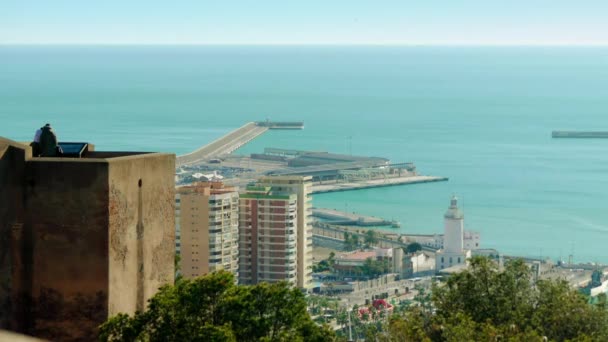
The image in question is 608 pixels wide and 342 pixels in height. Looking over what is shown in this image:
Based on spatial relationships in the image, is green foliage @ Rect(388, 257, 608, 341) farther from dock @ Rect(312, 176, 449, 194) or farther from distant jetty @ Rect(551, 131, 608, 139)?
distant jetty @ Rect(551, 131, 608, 139)

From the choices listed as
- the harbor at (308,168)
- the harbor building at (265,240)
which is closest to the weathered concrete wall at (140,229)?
the harbor building at (265,240)

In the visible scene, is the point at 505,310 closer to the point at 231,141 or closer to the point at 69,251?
the point at 69,251

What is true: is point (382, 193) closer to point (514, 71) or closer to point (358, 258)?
point (358, 258)

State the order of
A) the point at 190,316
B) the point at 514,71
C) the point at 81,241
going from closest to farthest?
the point at 81,241 < the point at 190,316 < the point at 514,71

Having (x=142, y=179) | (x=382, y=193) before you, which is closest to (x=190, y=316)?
(x=142, y=179)

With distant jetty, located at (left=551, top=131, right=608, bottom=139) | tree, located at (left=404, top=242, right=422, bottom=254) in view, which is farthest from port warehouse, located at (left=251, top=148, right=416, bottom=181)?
tree, located at (left=404, top=242, right=422, bottom=254)

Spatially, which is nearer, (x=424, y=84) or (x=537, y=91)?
(x=537, y=91)

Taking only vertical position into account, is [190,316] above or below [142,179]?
below

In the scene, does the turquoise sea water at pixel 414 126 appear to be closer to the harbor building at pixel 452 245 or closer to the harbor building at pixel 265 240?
the harbor building at pixel 452 245
